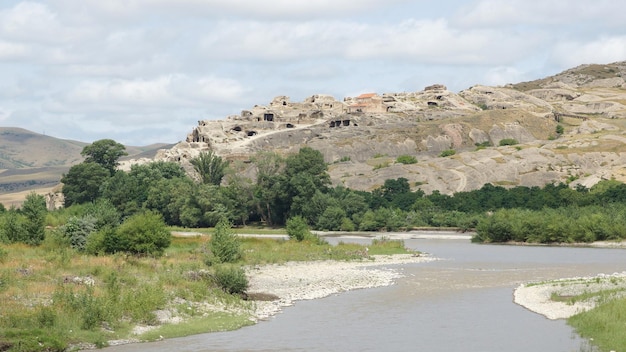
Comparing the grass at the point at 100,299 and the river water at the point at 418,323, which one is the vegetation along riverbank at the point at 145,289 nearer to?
the grass at the point at 100,299

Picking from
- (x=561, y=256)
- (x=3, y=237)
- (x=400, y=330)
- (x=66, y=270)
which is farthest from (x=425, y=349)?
(x=561, y=256)

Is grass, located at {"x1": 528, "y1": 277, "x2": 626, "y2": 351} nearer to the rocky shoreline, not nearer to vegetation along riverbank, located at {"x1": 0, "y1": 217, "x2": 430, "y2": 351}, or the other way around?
the rocky shoreline

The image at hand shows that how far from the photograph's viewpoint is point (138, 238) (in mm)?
55031

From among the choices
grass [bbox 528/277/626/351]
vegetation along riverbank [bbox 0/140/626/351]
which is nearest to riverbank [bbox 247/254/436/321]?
vegetation along riverbank [bbox 0/140/626/351]

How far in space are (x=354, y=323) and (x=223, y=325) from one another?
5934 millimetres

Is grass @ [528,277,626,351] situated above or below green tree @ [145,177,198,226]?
below

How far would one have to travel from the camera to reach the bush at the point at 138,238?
179 ft

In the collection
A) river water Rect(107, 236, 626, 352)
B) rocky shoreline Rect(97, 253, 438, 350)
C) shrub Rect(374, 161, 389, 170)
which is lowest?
river water Rect(107, 236, 626, 352)

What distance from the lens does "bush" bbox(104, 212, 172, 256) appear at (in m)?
54.6

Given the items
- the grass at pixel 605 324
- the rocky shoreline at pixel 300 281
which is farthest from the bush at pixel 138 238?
the grass at pixel 605 324

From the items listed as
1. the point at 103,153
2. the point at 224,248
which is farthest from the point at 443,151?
the point at 224,248

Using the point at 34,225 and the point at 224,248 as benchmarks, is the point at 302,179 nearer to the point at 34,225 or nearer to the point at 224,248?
the point at 34,225

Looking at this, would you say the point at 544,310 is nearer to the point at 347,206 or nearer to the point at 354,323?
the point at 354,323

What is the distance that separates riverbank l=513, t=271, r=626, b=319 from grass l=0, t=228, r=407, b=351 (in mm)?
14381
